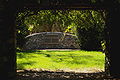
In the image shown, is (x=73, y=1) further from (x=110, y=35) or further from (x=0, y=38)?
(x=0, y=38)

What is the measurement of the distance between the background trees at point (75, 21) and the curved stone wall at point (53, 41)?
1.76 m

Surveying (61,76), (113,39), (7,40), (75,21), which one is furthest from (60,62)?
(7,40)

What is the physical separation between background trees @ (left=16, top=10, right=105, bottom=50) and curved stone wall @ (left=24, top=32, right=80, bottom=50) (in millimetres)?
1758

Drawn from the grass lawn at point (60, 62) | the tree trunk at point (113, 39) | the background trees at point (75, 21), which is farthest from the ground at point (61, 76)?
the background trees at point (75, 21)

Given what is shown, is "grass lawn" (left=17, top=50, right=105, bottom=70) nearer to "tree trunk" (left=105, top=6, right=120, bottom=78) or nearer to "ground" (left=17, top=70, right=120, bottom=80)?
"ground" (left=17, top=70, right=120, bottom=80)

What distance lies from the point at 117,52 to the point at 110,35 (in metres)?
0.66

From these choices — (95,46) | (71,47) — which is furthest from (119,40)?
(71,47)

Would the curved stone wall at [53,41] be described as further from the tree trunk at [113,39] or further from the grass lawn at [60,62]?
the tree trunk at [113,39]

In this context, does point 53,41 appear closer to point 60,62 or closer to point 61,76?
point 60,62

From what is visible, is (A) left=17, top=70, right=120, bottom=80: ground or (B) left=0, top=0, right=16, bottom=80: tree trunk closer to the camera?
(B) left=0, top=0, right=16, bottom=80: tree trunk

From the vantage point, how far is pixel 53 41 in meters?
21.0

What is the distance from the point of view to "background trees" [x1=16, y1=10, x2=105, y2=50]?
10125 millimetres

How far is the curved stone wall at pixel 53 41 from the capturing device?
20453mm

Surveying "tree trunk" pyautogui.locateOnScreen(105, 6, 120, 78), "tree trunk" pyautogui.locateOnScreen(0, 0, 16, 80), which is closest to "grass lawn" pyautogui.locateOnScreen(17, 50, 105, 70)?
"tree trunk" pyautogui.locateOnScreen(105, 6, 120, 78)
